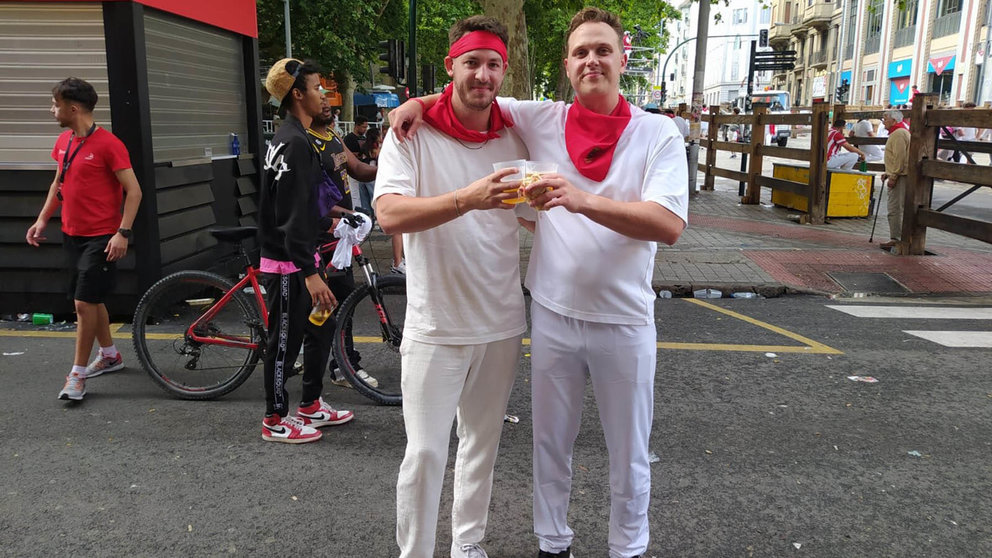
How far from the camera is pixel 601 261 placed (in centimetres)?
259

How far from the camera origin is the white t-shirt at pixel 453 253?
2.58 metres

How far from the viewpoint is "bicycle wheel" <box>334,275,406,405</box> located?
4754 mm

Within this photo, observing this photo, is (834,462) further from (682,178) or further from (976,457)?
(682,178)

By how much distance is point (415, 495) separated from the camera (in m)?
2.62

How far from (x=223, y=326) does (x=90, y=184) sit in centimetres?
117

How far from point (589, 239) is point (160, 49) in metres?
5.61

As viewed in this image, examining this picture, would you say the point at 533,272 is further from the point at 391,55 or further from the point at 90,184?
the point at 391,55

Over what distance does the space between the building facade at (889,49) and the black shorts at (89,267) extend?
1968 centimetres

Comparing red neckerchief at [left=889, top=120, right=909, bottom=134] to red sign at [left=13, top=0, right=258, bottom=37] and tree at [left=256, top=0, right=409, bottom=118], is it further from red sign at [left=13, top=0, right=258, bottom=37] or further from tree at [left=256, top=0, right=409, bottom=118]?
tree at [left=256, top=0, right=409, bottom=118]

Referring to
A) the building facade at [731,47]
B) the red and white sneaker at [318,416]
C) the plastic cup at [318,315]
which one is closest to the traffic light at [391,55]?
the plastic cup at [318,315]

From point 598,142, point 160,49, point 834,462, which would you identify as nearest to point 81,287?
point 160,49

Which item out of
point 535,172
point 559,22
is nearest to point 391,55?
point 535,172

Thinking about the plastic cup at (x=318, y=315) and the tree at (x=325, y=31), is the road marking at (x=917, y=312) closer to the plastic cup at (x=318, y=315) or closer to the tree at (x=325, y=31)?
the plastic cup at (x=318, y=315)

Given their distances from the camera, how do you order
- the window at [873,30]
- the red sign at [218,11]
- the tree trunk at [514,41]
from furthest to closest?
the window at [873,30], the tree trunk at [514,41], the red sign at [218,11]
